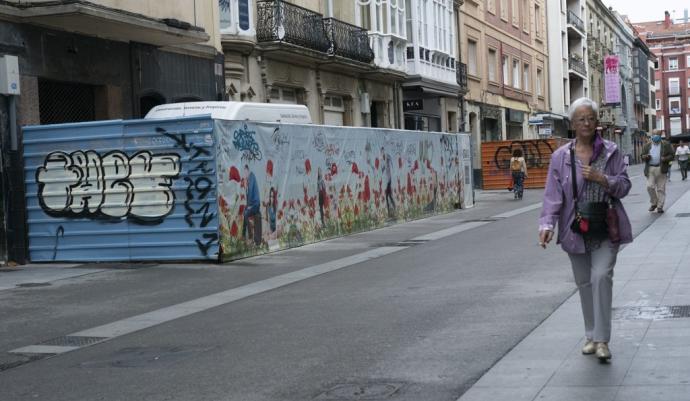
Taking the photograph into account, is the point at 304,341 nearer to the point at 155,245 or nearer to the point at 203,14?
the point at 155,245

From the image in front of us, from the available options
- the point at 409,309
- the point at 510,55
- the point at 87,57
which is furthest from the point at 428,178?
the point at 510,55

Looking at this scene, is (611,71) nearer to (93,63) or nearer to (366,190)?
(366,190)

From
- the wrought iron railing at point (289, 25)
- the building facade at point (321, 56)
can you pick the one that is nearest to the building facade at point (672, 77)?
the building facade at point (321, 56)

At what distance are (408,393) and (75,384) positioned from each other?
2366mm

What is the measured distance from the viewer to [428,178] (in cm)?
2523

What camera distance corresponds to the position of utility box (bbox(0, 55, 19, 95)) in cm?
1534

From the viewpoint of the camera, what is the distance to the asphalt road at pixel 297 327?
20.9 feet

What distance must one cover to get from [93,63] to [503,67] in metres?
32.1

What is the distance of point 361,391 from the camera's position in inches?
235

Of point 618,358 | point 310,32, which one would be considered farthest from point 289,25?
point 618,358

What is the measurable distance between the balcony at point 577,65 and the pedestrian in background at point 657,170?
43.0 metres

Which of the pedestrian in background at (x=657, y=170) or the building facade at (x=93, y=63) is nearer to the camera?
the building facade at (x=93, y=63)

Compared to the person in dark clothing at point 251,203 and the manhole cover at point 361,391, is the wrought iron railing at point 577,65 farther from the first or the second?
the manhole cover at point 361,391

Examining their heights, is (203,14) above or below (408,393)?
above
